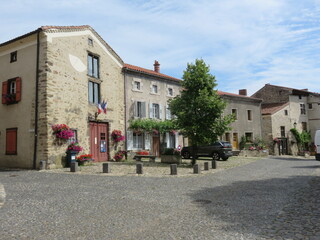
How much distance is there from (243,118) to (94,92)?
18966mm

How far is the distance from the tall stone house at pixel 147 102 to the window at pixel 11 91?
24.8 feet

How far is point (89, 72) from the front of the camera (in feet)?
59.0

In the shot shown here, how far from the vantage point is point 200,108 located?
16469 mm

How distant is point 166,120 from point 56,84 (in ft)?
35.4

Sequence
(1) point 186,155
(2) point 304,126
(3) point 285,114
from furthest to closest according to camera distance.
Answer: (2) point 304,126, (3) point 285,114, (1) point 186,155

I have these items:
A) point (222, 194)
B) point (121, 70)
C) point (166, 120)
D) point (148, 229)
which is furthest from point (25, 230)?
point (166, 120)

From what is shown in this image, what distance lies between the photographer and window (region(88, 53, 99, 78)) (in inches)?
713

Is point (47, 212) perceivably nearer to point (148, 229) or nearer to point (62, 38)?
point (148, 229)

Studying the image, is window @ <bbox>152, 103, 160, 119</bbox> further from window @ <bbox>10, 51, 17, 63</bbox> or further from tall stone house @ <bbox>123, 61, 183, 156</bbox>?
window @ <bbox>10, 51, 17, 63</bbox>

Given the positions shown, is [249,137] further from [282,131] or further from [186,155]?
[186,155]

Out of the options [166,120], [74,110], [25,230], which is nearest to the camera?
[25,230]

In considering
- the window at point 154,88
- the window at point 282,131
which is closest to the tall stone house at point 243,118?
the window at point 282,131

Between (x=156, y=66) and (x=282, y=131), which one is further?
(x=282, y=131)

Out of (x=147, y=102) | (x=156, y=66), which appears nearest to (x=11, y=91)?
(x=147, y=102)
